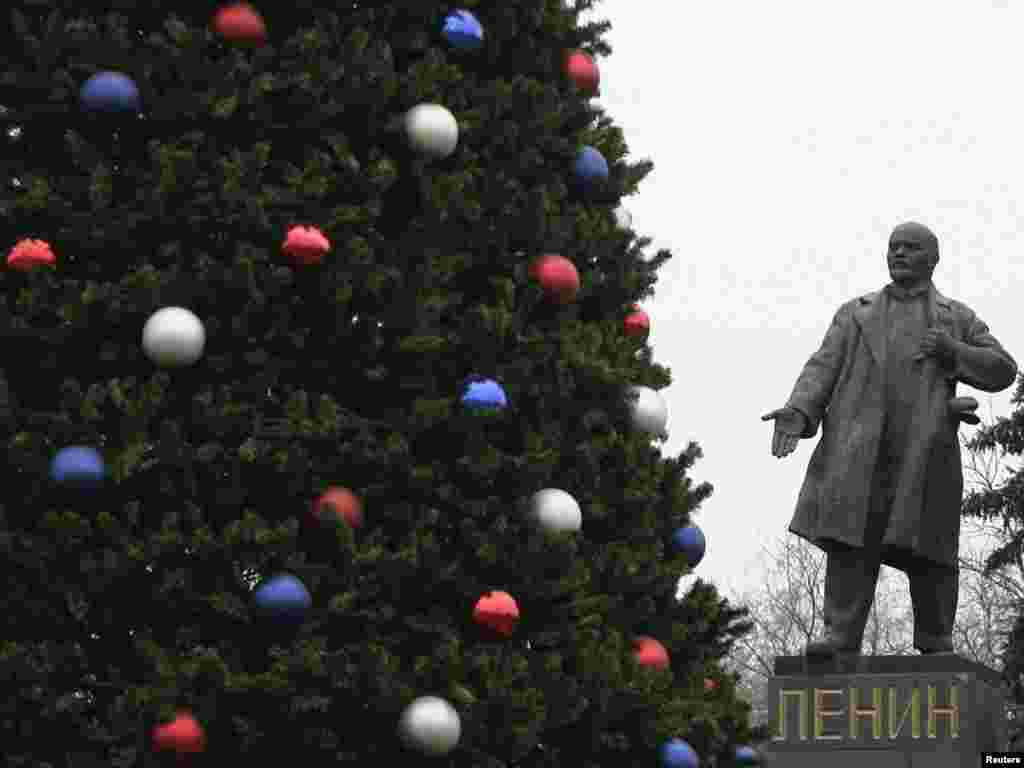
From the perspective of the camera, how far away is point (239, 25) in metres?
5.46

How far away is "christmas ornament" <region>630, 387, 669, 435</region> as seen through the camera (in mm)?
5898

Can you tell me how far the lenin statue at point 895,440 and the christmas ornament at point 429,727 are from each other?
714cm

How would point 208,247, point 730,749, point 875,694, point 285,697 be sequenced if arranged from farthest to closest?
point 875,694
point 730,749
point 208,247
point 285,697

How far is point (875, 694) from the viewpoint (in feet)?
38.3

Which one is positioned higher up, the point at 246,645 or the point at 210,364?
the point at 210,364

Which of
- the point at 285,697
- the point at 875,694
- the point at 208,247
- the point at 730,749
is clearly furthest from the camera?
the point at 875,694

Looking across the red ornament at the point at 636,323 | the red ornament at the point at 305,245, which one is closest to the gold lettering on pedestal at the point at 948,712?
the red ornament at the point at 636,323

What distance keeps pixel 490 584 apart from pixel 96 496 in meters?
1.04

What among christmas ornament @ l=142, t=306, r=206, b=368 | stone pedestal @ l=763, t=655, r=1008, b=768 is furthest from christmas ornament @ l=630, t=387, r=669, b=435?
stone pedestal @ l=763, t=655, r=1008, b=768

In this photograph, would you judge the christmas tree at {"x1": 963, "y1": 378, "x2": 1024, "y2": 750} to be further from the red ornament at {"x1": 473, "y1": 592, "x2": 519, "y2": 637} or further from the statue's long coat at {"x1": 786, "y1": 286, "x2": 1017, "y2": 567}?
the red ornament at {"x1": 473, "y1": 592, "x2": 519, "y2": 637}

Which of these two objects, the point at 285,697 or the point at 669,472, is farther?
the point at 669,472

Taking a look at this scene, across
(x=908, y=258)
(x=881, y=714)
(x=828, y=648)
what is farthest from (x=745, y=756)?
(x=908, y=258)

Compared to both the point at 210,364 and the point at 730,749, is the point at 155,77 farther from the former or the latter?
the point at 730,749

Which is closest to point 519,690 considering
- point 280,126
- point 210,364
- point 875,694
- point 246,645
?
point 246,645
